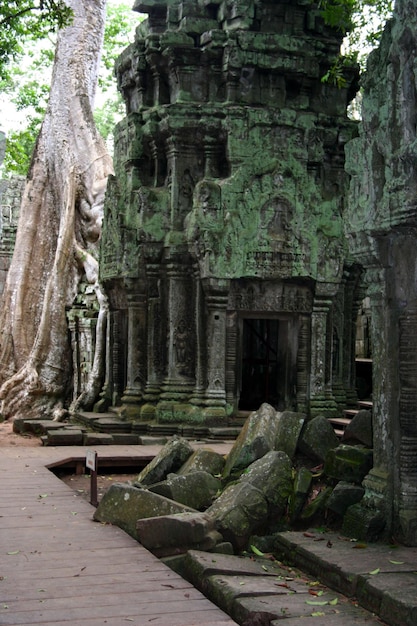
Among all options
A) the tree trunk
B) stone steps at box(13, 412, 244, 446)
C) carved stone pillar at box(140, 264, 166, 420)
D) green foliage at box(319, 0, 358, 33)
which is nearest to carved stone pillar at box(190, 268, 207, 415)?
stone steps at box(13, 412, 244, 446)

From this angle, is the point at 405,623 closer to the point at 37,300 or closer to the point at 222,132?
the point at 222,132

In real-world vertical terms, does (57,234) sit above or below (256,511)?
above

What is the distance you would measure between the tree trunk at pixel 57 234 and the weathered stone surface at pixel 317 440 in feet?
20.9

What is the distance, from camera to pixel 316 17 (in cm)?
1235

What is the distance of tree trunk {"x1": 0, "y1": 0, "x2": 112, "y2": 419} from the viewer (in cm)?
1528

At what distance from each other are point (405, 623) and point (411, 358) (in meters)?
2.07

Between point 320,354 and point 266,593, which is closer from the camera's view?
point 266,593

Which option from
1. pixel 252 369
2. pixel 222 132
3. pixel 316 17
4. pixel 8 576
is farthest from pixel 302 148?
pixel 8 576

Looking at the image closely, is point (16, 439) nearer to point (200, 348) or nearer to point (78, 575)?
point (200, 348)

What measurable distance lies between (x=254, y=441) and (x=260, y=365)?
5.83 m

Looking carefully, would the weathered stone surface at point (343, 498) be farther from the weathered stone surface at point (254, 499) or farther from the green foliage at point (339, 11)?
the green foliage at point (339, 11)

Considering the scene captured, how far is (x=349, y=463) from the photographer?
23.4 ft

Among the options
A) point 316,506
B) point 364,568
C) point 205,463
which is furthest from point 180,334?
point 364,568

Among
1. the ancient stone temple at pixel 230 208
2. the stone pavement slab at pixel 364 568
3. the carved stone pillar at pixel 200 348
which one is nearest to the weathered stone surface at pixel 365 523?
the stone pavement slab at pixel 364 568
